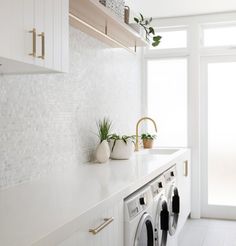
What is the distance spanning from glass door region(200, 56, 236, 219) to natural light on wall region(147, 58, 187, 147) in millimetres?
248

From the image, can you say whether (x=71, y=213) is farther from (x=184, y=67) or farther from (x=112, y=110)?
(x=184, y=67)

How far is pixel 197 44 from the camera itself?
4.82 metres

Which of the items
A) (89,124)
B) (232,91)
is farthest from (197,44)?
(89,124)

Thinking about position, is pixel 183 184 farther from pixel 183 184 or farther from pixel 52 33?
pixel 52 33

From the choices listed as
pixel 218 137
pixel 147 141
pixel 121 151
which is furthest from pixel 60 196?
pixel 218 137

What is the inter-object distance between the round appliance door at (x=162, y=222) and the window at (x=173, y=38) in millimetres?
2691

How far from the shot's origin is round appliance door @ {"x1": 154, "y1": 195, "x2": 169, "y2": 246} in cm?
260

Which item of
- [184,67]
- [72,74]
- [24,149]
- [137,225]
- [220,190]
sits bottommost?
[220,190]

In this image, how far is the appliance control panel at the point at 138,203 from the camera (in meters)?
2.02

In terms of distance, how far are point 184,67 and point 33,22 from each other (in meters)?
3.50

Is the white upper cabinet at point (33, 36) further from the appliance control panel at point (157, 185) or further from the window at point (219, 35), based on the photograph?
the window at point (219, 35)

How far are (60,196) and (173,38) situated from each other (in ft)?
12.0

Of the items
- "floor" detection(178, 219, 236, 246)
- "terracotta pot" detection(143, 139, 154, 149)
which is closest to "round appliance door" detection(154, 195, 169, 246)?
"floor" detection(178, 219, 236, 246)

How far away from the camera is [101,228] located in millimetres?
1600
